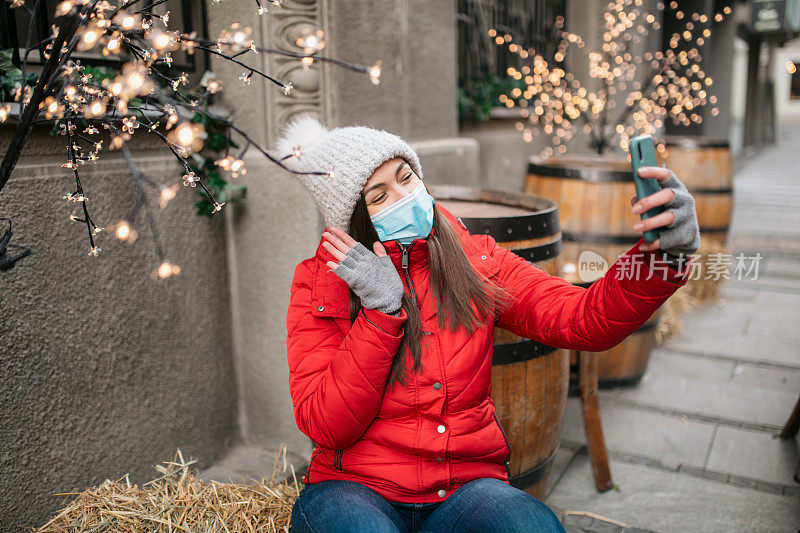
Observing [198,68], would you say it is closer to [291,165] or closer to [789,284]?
[291,165]

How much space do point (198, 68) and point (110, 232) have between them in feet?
3.04

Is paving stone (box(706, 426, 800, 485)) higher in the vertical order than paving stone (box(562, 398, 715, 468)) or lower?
lower

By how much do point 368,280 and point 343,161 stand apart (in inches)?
14.0

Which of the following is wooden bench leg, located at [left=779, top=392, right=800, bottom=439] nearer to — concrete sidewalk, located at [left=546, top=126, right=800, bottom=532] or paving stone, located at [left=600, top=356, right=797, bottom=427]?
concrete sidewalk, located at [left=546, top=126, right=800, bottom=532]

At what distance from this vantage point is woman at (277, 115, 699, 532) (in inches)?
64.0

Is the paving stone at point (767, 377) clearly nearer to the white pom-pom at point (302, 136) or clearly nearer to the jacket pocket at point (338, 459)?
the jacket pocket at point (338, 459)

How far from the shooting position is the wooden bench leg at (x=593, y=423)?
2.82m

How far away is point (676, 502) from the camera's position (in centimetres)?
272

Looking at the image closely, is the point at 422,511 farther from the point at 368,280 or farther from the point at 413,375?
the point at 368,280

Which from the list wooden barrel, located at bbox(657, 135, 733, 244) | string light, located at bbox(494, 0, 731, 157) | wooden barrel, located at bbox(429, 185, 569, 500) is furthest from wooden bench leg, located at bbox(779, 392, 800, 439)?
string light, located at bbox(494, 0, 731, 157)

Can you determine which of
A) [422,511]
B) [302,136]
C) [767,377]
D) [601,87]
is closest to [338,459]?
[422,511]

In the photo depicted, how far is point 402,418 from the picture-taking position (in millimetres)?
1754

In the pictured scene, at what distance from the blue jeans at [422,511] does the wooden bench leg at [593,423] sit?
4.08 feet

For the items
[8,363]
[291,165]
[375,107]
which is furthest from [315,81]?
[8,363]
